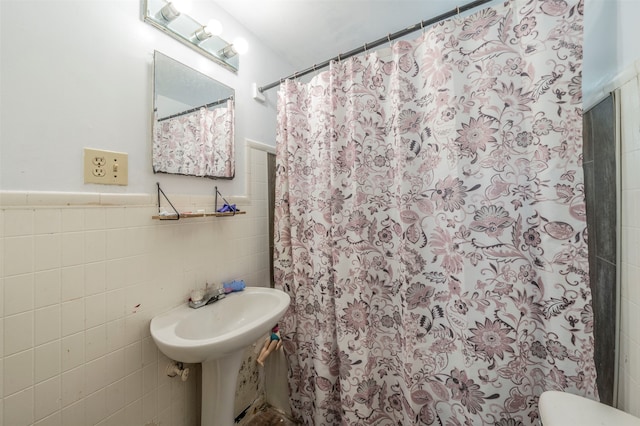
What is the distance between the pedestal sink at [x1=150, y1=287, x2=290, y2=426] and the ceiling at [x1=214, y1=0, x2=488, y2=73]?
5.09 feet

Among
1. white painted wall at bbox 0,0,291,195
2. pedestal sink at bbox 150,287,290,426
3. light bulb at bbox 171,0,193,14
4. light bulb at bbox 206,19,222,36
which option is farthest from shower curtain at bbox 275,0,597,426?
white painted wall at bbox 0,0,291,195

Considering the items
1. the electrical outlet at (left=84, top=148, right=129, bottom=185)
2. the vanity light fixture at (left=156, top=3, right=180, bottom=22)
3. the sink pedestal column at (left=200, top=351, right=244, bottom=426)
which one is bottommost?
the sink pedestal column at (left=200, top=351, right=244, bottom=426)

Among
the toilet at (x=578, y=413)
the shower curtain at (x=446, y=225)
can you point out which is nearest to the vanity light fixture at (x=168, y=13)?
the shower curtain at (x=446, y=225)

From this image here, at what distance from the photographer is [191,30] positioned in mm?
1085

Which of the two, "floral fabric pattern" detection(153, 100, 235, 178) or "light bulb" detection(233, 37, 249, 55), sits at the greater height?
"light bulb" detection(233, 37, 249, 55)

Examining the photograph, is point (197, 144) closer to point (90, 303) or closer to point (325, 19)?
point (90, 303)

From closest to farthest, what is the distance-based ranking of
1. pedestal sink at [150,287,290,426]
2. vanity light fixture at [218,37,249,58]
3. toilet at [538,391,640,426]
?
toilet at [538,391,640,426] → pedestal sink at [150,287,290,426] → vanity light fixture at [218,37,249,58]

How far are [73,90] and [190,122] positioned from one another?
1.29 ft

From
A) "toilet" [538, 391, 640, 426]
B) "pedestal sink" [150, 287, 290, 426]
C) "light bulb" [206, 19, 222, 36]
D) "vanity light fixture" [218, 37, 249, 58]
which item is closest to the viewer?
"toilet" [538, 391, 640, 426]

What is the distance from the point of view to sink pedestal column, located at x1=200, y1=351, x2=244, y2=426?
0.98 metres

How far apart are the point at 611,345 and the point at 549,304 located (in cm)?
33

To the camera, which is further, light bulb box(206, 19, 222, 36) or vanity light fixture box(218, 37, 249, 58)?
vanity light fixture box(218, 37, 249, 58)

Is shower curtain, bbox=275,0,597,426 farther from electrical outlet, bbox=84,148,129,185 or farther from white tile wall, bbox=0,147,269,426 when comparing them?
electrical outlet, bbox=84,148,129,185

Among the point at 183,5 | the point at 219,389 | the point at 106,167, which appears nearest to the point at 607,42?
the point at 183,5
